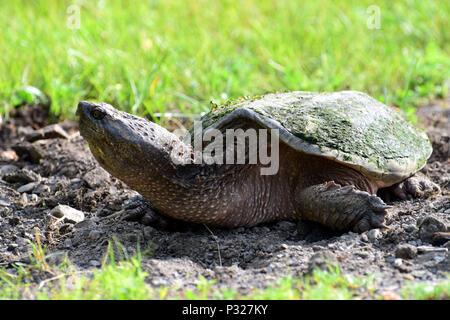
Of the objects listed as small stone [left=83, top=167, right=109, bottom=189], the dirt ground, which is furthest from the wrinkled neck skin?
small stone [left=83, top=167, right=109, bottom=189]

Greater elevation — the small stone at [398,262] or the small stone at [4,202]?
the small stone at [4,202]

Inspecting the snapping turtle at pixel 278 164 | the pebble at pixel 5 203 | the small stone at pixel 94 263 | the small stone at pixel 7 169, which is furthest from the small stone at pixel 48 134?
the small stone at pixel 94 263

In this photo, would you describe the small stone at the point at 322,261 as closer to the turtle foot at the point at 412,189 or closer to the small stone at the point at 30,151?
the turtle foot at the point at 412,189

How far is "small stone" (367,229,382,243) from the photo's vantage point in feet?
9.02

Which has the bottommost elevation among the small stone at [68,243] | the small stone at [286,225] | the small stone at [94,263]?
the small stone at [94,263]

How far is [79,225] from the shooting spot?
3.18 m

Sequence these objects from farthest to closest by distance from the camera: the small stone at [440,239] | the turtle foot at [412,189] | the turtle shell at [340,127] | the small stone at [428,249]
Answer: the turtle foot at [412,189] < the turtle shell at [340,127] < the small stone at [440,239] < the small stone at [428,249]

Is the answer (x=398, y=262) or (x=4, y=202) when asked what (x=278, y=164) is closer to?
(x=398, y=262)

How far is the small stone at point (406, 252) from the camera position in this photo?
253cm

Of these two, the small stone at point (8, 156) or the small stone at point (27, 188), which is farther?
Result: the small stone at point (8, 156)

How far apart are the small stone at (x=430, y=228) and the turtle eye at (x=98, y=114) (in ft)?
5.40

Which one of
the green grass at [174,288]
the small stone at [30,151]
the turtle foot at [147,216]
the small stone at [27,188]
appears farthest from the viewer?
the small stone at [30,151]

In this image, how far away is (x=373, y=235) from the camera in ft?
9.07

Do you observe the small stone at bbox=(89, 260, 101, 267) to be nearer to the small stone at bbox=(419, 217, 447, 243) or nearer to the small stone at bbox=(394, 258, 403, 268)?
the small stone at bbox=(394, 258, 403, 268)
